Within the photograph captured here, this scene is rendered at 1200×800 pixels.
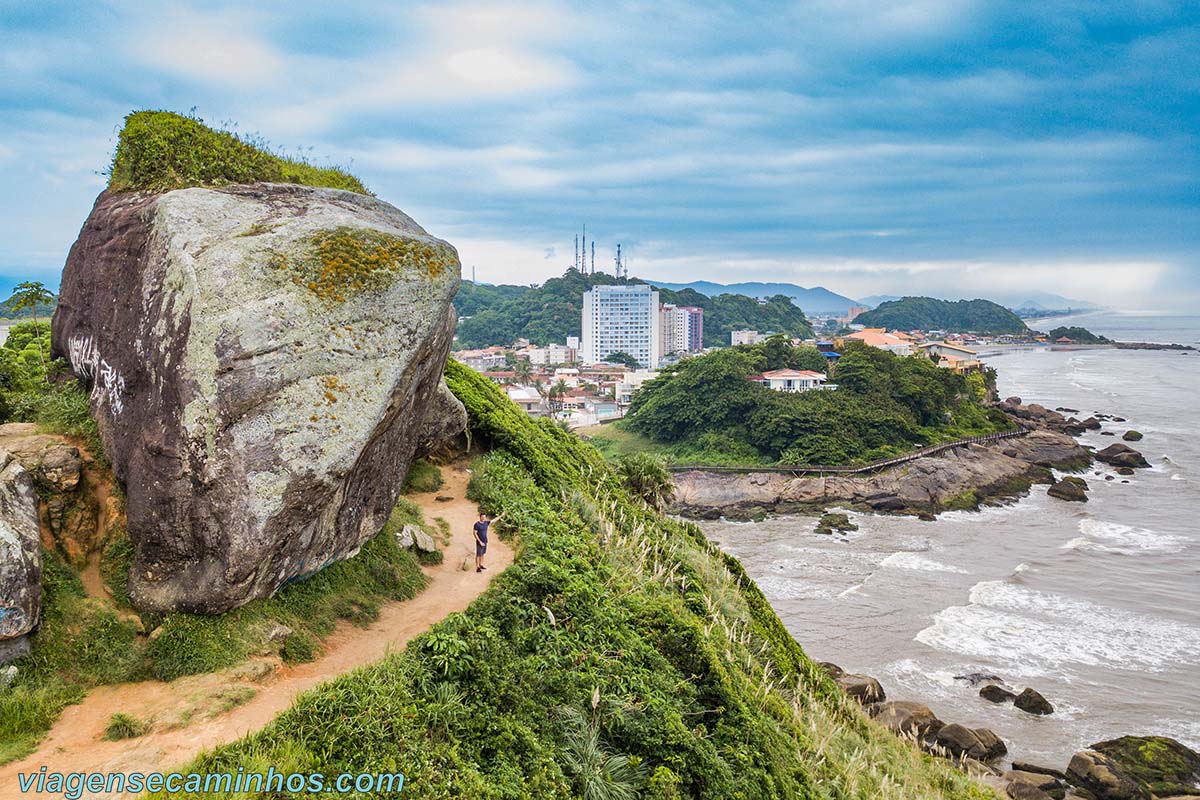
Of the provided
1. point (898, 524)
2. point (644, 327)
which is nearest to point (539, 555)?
point (898, 524)

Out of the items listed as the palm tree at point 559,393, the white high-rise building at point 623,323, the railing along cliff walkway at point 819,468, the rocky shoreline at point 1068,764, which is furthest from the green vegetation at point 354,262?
the white high-rise building at point 623,323

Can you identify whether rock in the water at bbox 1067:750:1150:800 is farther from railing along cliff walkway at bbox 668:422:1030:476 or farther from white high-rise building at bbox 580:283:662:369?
white high-rise building at bbox 580:283:662:369

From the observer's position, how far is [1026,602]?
86.4 ft

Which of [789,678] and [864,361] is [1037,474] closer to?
[864,361]

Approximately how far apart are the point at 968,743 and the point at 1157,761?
3.83 meters

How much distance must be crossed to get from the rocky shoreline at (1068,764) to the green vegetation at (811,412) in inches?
1315

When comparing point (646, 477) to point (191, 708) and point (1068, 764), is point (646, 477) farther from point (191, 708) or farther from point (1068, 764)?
point (191, 708)

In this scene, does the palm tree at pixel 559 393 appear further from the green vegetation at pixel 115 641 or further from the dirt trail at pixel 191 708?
the green vegetation at pixel 115 641

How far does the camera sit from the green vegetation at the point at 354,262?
8.66m

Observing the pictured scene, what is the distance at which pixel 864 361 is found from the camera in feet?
209


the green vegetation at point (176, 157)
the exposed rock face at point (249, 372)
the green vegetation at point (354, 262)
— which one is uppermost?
the green vegetation at point (176, 157)

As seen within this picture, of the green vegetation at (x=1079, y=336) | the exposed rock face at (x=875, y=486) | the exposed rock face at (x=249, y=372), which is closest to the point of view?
the exposed rock face at (x=249, y=372)

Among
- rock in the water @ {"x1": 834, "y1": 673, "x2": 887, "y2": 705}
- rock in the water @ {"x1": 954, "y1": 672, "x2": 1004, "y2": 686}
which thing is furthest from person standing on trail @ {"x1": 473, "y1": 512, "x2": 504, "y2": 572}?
rock in the water @ {"x1": 954, "y1": 672, "x2": 1004, "y2": 686}

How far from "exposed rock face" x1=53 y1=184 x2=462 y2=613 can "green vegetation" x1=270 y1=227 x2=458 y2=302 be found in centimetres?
2
